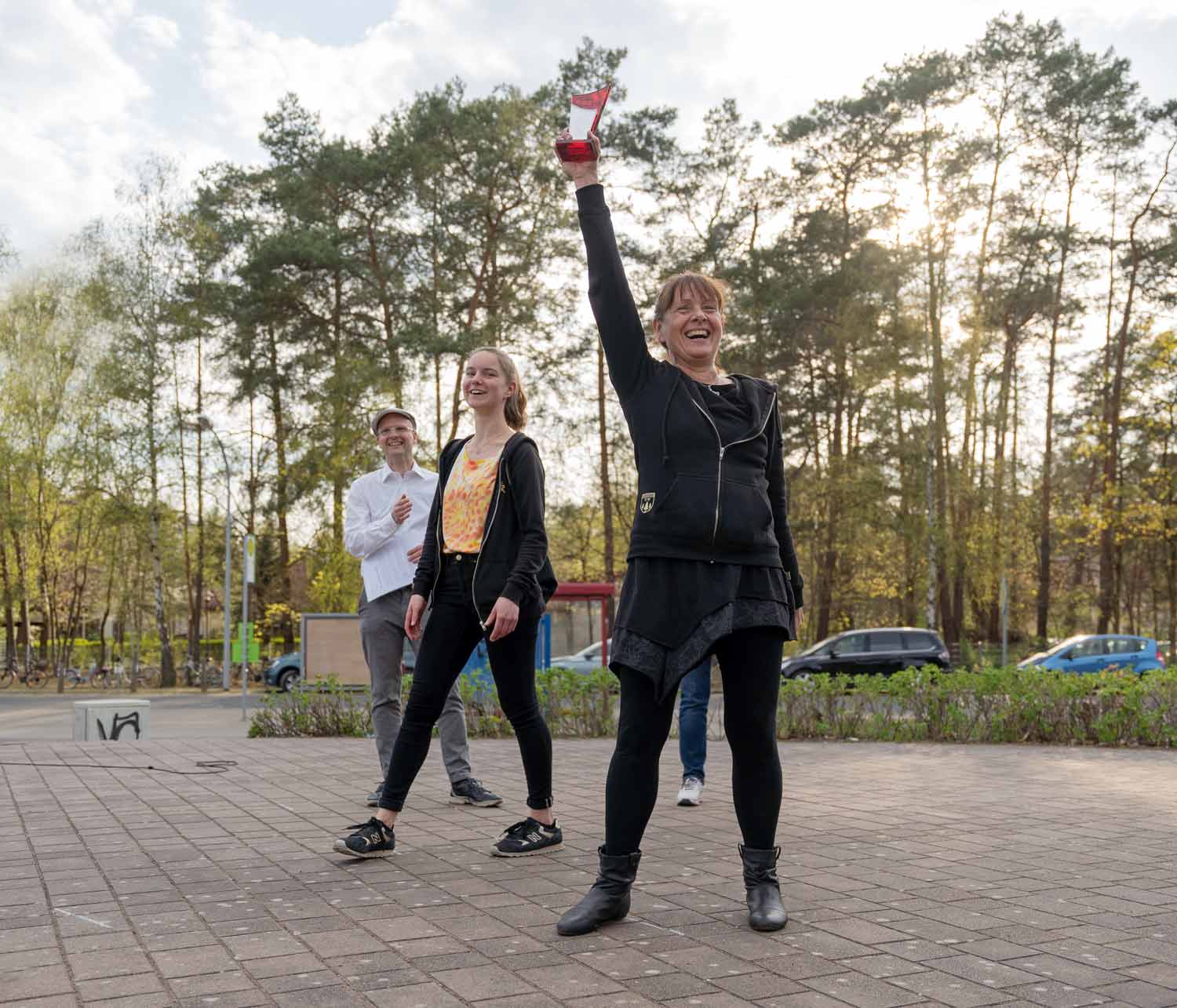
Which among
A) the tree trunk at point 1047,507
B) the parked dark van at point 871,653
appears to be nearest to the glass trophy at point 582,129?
the parked dark van at point 871,653

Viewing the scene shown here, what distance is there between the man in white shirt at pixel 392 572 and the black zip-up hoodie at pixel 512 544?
1.07 metres

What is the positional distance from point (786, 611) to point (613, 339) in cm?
101

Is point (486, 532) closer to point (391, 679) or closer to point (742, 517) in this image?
point (742, 517)

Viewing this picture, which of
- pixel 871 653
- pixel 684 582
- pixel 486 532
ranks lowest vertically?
pixel 871 653

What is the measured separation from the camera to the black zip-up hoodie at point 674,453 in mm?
3707

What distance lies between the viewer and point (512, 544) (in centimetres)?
500

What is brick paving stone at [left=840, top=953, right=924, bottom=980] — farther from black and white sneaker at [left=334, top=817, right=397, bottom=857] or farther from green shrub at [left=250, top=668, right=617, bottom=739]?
green shrub at [left=250, top=668, right=617, bottom=739]

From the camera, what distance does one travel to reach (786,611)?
3.81m

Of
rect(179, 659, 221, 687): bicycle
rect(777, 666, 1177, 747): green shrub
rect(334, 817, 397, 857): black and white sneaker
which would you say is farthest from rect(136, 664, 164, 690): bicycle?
rect(334, 817, 397, 857): black and white sneaker

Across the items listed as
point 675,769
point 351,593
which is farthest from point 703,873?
point 351,593

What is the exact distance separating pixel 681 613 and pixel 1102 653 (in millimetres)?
26019

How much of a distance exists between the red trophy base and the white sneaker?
372cm

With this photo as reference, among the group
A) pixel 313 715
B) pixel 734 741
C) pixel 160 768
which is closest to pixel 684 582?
pixel 734 741

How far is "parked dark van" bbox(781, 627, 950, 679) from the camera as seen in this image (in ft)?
88.1
